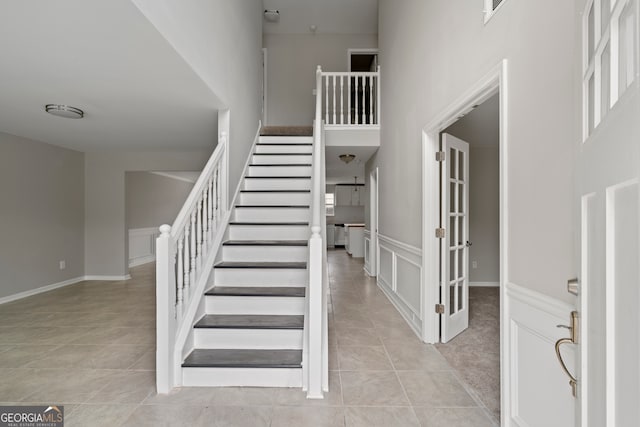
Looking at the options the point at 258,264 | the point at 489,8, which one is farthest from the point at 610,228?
the point at 258,264

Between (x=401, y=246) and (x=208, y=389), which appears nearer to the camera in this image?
(x=208, y=389)

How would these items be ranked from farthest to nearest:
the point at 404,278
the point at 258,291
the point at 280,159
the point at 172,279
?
the point at 280,159 → the point at 404,278 → the point at 258,291 → the point at 172,279

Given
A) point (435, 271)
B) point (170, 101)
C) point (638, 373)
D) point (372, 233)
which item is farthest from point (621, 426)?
point (372, 233)

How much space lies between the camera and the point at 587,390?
791mm

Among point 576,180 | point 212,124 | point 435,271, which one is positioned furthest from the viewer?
point 212,124

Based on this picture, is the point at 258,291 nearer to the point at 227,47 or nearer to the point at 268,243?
the point at 268,243

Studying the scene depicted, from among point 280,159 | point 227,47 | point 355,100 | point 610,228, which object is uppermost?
point 355,100

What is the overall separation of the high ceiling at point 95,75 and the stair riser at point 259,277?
168 cm

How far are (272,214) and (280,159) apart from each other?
4.10 feet

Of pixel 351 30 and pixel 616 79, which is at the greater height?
pixel 351 30

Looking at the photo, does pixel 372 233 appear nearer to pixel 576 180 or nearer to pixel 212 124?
pixel 212 124

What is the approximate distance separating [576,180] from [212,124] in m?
3.84

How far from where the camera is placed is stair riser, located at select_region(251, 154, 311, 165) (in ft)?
15.1

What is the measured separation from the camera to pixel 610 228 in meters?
0.69
